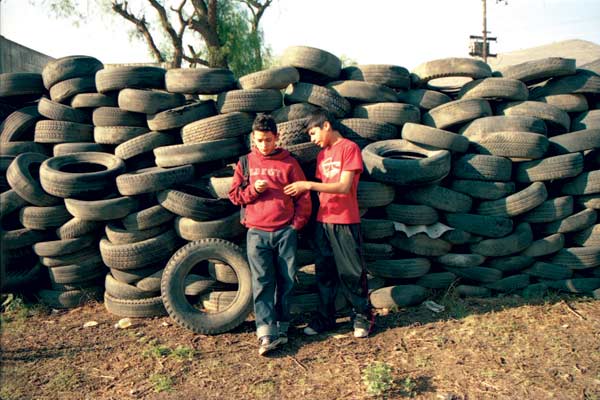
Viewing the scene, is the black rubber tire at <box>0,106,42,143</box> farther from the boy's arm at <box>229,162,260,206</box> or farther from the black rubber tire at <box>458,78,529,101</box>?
the black rubber tire at <box>458,78,529,101</box>

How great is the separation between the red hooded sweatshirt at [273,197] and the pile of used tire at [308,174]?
558mm

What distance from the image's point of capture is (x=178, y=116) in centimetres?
553

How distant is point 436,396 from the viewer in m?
3.37

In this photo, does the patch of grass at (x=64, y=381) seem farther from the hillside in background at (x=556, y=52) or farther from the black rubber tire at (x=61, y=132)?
the hillside in background at (x=556, y=52)

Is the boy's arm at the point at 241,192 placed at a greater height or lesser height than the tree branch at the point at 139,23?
lesser

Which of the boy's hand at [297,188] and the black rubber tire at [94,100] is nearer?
the boy's hand at [297,188]

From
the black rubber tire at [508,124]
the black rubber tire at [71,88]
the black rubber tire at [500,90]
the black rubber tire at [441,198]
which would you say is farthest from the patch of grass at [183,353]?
the black rubber tire at [500,90]

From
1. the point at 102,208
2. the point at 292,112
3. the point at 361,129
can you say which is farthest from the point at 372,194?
the point at 102,208

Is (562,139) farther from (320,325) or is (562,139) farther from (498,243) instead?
(320,325)

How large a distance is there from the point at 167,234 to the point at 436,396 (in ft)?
10.7

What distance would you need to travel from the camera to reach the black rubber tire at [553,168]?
5.19 meters

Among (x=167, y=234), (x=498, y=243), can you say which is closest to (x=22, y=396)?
(x=167, y=234)

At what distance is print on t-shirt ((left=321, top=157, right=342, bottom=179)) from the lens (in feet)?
14.0

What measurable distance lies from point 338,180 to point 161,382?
7.66 ft
